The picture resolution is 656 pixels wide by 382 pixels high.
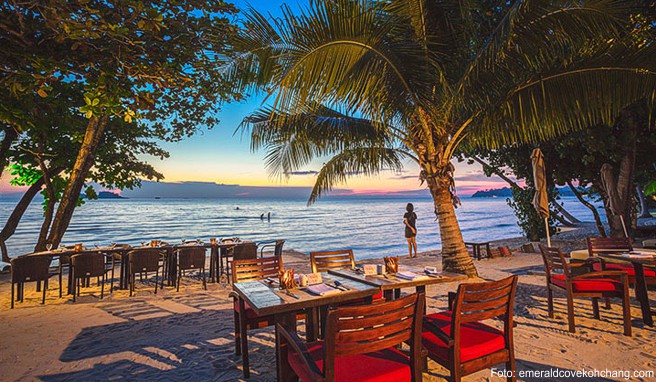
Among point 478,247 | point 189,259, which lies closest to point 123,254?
point 189,259

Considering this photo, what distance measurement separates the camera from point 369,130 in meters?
7.19

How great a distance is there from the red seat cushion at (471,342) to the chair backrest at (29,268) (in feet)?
21.1

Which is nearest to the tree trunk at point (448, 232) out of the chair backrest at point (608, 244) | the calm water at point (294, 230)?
the chair backrest at point (608, 244)

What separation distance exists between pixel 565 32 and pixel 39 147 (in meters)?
11.4

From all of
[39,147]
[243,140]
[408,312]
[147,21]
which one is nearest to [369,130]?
[243,140]

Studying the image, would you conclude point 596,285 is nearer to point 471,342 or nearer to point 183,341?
point 471,342

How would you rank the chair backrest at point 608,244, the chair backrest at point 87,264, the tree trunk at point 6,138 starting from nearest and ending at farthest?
the chair backrest at point 608,244, the chair backrest at point 87,264, the tree trunk at point 6,138

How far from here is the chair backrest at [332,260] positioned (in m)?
4.50

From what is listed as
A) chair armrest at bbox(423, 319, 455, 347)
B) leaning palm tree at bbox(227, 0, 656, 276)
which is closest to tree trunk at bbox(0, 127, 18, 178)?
leaning palm tree at bbox(227, 0, 656, 276)

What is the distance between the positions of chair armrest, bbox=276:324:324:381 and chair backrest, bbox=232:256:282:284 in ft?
5.14

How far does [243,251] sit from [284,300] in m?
4.63

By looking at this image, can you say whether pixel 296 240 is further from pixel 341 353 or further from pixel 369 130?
pixel 341 353

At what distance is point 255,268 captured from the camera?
3.98 m

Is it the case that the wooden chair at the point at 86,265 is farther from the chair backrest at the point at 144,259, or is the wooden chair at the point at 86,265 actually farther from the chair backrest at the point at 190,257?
the chair backrest at the point at 190,257
